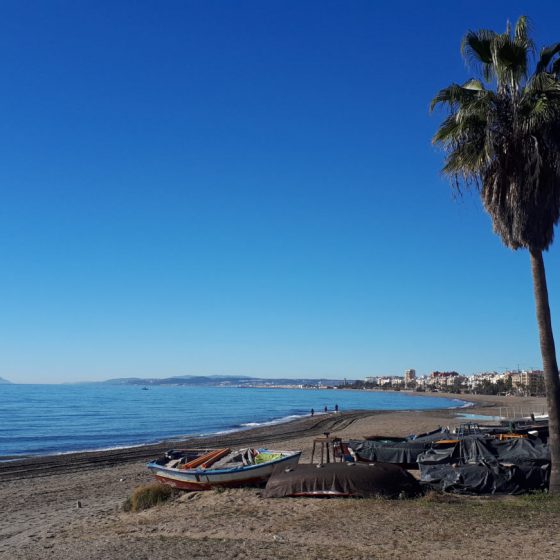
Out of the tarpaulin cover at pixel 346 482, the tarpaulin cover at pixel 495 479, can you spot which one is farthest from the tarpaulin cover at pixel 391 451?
the tarpaulin cover at pixel 346 482

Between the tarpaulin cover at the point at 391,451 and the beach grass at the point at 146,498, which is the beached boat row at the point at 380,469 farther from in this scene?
the beach grass at the point at 146,498

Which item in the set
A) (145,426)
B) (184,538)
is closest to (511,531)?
(184,538)

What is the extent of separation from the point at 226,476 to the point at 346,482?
4354 millimetres

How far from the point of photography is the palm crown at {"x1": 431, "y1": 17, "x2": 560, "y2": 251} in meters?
12.7

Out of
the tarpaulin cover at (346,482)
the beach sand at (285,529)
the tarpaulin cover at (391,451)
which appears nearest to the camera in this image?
the beach sand at (285,529)

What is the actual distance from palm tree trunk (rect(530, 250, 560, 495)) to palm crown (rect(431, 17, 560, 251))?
58 centimetres

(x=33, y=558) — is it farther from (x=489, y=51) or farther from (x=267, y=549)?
(x=489, y=51)

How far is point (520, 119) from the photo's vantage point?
12.8m

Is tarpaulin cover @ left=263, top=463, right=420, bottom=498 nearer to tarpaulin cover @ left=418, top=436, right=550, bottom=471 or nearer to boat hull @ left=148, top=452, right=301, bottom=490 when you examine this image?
boat hull @ left=148, top=452, right=301, bottom=490

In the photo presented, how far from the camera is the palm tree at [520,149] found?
12.7 metres

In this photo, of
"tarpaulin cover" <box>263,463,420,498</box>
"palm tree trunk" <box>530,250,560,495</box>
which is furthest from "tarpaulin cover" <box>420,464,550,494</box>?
"tarpaulin cover" <box>263,463,420,498</box>

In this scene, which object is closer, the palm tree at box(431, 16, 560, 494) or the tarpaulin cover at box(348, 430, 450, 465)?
the palm tree at box(431, 16, 560, 494)

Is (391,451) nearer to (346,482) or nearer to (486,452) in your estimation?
(486,452)

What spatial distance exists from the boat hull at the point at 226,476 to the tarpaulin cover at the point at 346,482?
196 cm
